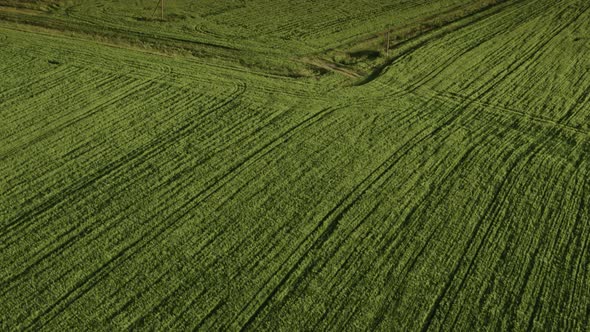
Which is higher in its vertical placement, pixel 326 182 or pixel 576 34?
pixel 576 34

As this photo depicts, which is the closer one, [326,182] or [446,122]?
[326,182]

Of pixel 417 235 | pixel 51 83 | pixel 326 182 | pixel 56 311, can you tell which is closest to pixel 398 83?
pixel 326 182

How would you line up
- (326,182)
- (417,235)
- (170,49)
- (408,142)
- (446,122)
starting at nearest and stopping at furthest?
(417,235), (326,182), (408,142), (446,122), (170,49)

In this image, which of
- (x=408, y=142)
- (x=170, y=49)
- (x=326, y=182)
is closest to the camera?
(x=326, y=182)

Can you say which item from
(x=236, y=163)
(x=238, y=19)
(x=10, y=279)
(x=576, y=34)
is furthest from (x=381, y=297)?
(x=576, y=34)

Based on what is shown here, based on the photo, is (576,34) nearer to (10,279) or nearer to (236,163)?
(236,163)

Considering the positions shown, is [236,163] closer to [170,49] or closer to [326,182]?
[326,182]
